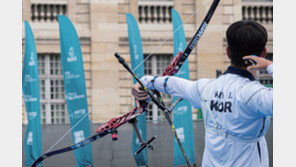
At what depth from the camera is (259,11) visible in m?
10.8

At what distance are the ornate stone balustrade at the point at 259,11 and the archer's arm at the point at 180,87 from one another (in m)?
9.03

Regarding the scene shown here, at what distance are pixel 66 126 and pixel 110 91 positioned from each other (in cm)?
270

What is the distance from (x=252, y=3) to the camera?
417 inches

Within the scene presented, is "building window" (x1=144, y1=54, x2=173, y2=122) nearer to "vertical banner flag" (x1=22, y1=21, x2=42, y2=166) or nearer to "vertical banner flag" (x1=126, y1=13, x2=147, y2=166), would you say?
"vertical banner flag" (x1=126, y1=13, x2=147, y2=166)

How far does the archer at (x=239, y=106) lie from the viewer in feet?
4.93

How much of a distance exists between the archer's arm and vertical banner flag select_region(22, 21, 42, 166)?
520 cm

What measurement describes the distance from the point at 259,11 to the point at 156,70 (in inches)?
136

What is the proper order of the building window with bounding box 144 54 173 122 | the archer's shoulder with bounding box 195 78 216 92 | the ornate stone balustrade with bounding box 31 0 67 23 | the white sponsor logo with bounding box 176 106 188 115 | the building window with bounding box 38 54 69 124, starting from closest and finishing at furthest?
the archer's shoulder with bounding box 195 78 216 92 < the white sponsor logo with bounding box 176 106 188 115 < the building window with bounding box 38 54 69 124 < the building window with bounding box 144 54 173 122 < the ornate stone balustrade with bounding box 31 0 67 23

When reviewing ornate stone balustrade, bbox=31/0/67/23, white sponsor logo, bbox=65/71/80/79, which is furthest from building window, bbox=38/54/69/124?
white sponsor logo, bbox=65/71/80/79

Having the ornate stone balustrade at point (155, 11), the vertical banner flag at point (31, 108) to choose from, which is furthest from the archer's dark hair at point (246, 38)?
the ornate stone balustrade at point (155, 11)

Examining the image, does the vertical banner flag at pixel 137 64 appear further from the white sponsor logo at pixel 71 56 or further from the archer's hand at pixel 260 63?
the archer's hand at pixel 260 63

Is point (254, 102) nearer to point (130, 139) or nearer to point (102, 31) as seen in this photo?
point (130, 139)

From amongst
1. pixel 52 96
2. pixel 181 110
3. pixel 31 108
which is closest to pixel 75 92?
pixel 31 108

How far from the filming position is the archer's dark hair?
155 cm
